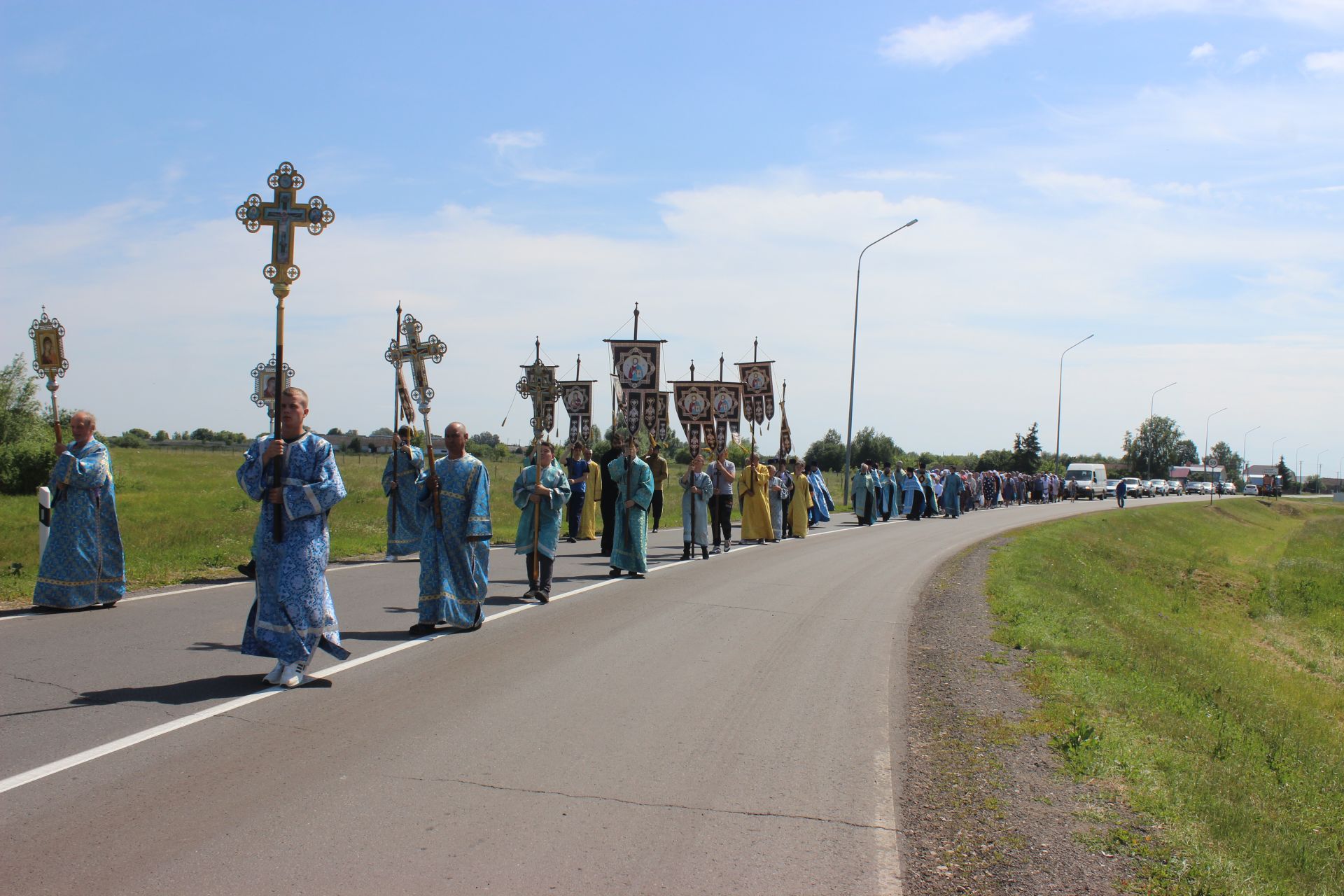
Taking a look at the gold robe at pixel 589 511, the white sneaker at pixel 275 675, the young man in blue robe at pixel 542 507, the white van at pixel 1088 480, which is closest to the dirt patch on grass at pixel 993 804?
the white sneaker at pixel 275 675

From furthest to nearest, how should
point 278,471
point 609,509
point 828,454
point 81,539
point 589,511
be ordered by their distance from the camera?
point 828,454 < point 589,511 < point 609,509 < point 81,539 < point 278,471

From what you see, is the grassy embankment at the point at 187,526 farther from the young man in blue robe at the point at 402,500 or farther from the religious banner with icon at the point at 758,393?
the religious banner with icon at the point at 758,393

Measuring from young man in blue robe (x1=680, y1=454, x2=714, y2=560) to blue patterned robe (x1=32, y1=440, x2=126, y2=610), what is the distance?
943 cm

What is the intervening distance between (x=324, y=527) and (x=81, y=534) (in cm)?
452

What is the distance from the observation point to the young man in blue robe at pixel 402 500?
16125 mm

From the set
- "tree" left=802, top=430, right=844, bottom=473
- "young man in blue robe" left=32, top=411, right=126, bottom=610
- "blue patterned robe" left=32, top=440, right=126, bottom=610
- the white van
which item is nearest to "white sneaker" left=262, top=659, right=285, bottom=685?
"blue patterned robe" left=32, top=440, right=126, bottom=610

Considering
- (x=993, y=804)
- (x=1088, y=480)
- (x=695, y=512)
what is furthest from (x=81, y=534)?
(x=1088, y=480)

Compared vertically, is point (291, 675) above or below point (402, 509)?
below

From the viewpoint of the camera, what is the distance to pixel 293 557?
7.64 metres

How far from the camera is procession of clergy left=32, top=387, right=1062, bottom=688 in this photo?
25.0ft

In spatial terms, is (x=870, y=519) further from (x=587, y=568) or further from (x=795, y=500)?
(x=587, y=568)

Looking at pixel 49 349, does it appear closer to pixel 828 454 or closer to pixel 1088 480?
pixel 1088 480

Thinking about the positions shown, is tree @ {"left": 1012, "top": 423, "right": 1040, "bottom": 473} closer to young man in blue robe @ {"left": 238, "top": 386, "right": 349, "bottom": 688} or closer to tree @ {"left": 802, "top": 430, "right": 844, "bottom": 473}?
tree @ {"left": 802, "top": 430, "right": 844, "bottom": 473}

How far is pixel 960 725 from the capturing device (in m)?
7.43
